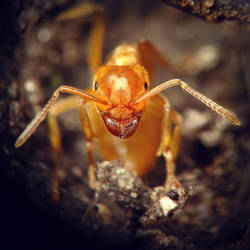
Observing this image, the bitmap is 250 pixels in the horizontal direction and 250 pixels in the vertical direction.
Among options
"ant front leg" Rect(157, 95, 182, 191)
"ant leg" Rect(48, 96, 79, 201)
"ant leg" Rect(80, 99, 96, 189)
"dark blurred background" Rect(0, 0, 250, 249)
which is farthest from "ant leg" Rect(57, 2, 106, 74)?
"ant front leg" Rect(157, 95, 182, 191)

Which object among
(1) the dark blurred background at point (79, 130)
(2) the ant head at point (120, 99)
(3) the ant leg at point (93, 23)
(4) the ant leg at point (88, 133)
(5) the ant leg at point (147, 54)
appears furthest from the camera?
(3) the ant leg at point (93, 23)

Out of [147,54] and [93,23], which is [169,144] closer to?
[147,54]

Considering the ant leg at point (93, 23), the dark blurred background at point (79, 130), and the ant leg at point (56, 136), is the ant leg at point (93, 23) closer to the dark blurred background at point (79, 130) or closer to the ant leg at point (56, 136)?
the dark blurred background at point (79, 130)

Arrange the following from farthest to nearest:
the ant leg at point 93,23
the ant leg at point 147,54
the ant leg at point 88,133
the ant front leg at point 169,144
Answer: the ant leg at point 93,23
the ant leg at point 147,54
the ant leg at point 88,133
the ant front leg at point 169,144

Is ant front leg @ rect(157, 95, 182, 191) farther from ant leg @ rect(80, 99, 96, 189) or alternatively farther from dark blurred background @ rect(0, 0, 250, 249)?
ant leg @ rect(80, 99, 96, 189)

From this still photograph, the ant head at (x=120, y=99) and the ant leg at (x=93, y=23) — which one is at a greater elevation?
the ant leg at (x=93, y=23)

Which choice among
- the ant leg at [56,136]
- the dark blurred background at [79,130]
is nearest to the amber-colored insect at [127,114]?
the ant leg at [56,136]

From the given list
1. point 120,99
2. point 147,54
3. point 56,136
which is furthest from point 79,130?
point 120,99
